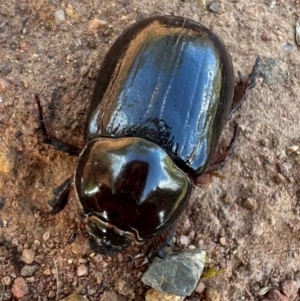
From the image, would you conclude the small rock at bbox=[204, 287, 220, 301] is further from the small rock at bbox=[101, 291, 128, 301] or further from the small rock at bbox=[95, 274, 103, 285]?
the small rock at bbox=[95, 274, 103, 285]

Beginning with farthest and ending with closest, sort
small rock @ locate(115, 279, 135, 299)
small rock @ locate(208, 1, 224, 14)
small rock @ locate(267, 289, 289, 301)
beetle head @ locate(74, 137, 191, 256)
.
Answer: small rock @ locate(208, 1, 224, 14) < small rock @ locate(267, 289, 289, 301) < small rock @ locate(115, 279, 135, 299) < beetle head @ locate(74, 137, 191, 256)

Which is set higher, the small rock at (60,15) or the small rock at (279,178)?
the small rock at (60,15)

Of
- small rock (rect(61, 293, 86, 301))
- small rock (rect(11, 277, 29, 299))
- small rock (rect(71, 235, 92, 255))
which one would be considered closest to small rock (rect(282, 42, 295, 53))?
small rock (rect(71, 235, 92, 255))

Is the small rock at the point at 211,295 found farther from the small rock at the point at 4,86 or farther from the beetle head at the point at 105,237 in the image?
the small rock at the point at 4,86

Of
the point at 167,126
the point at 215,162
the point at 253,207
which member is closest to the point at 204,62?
the point at 167,126

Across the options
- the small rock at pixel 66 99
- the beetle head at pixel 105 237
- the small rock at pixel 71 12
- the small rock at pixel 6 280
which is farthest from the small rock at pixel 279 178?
the small rock at pixel 6 280

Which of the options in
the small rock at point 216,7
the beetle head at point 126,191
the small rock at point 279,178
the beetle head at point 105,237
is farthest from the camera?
the small rock at point 216,7

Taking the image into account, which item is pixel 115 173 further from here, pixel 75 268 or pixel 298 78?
pixel 298 78
